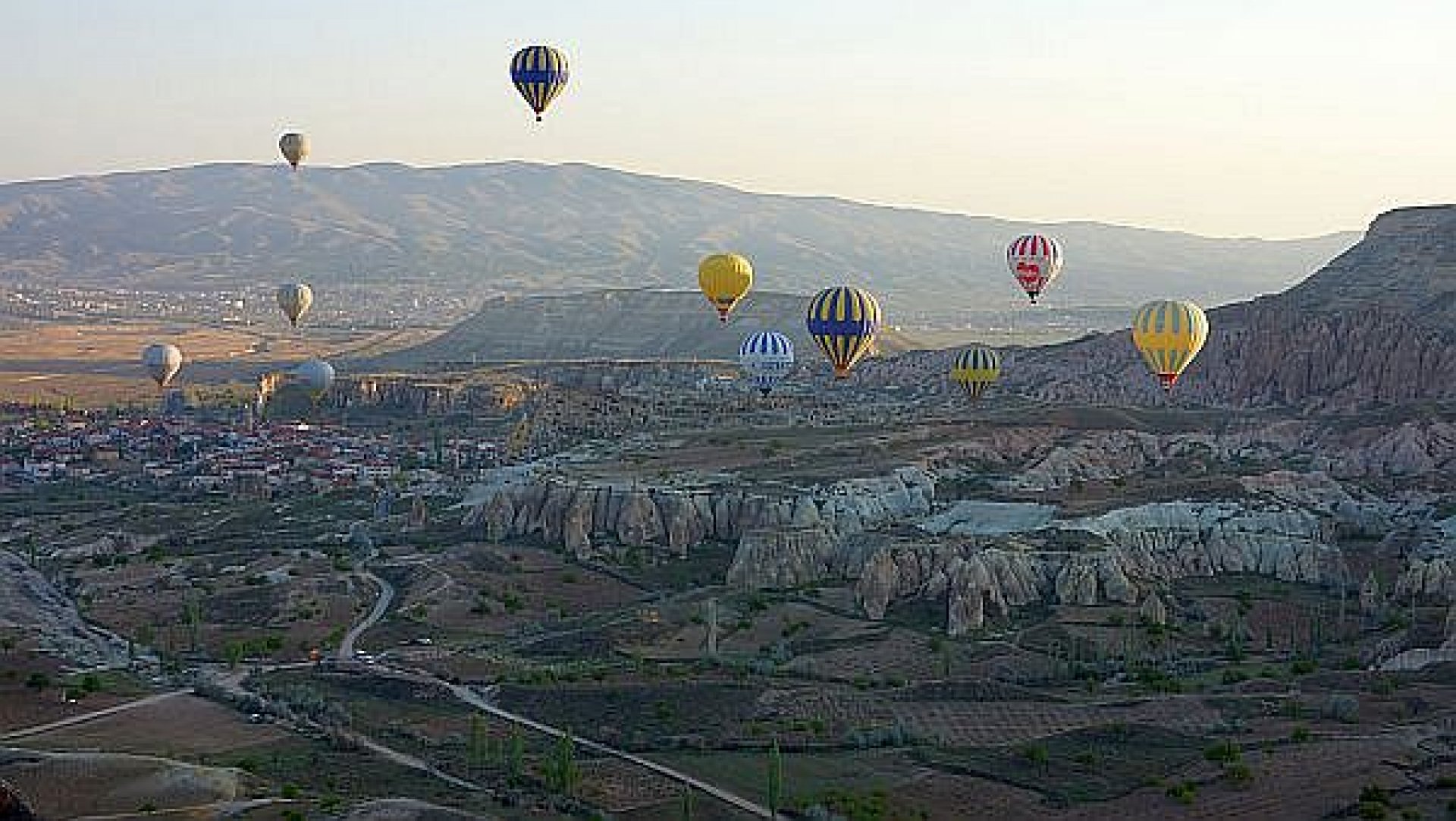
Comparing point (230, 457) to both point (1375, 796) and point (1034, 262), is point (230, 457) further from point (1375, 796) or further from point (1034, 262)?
point (1375, 796)

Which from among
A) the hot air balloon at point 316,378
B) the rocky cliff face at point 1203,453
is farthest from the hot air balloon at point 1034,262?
the hot air balloon at point 316,378

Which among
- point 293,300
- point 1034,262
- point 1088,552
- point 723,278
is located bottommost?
point 1088,552

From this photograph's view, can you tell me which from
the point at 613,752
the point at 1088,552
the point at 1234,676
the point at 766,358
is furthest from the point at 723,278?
the point at 613,752

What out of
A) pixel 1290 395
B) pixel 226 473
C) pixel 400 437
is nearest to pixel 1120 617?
pixel 1290 395

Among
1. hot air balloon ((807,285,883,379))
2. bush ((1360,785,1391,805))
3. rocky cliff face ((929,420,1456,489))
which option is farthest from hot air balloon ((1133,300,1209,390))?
bush ((1360,785,1391,805))

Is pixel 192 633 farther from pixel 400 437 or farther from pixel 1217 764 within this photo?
pixel 400 437

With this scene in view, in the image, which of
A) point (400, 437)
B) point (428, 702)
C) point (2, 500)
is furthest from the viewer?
point (400, 437)

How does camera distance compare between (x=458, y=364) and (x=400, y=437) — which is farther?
(x=458, y=364)
